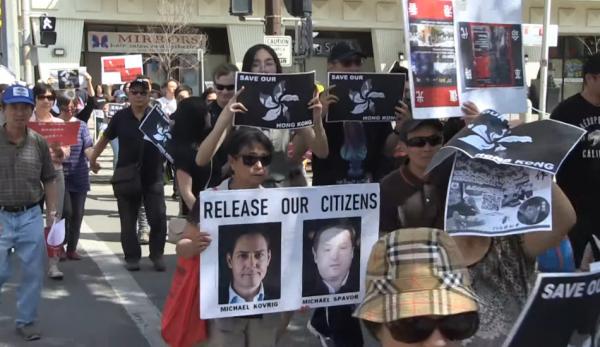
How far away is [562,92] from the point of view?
38.3 meters

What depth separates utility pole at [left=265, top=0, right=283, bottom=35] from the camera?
11.0 m

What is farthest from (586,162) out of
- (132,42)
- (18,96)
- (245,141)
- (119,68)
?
(132,42)

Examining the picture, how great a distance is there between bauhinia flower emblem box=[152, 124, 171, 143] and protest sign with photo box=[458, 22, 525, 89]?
3.74 metres

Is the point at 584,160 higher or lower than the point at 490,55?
lower

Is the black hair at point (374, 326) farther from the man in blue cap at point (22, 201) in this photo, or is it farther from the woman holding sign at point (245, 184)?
the man in blue cap at point (22, 201)

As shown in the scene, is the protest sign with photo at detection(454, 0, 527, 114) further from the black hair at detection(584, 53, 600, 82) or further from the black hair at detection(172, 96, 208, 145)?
the black hair at detection(172, 96, 208, 145)

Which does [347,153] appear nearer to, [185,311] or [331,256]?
[331,256]

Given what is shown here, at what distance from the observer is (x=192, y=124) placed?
511 cm

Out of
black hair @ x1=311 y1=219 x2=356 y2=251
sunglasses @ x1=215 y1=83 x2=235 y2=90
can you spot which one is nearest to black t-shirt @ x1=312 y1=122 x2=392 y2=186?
sunglasses @ x1=215 y1=83 x2=235 y2=90

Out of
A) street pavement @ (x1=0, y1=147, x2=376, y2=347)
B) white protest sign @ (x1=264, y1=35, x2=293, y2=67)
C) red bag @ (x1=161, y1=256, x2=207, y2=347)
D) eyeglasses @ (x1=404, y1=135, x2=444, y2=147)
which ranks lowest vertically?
street pavement @ (x1=0, y1=147, x2=376, y2=347)

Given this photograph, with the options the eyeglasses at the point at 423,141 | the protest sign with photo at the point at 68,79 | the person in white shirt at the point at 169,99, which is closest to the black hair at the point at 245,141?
the eyeglasses at the point at 423,141

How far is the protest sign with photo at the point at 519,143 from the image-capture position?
8.62 feet

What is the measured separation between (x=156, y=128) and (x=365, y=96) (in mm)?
3210

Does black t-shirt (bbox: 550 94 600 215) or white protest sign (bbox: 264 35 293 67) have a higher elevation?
white protest sign (bbox: 264 35 293 67)
